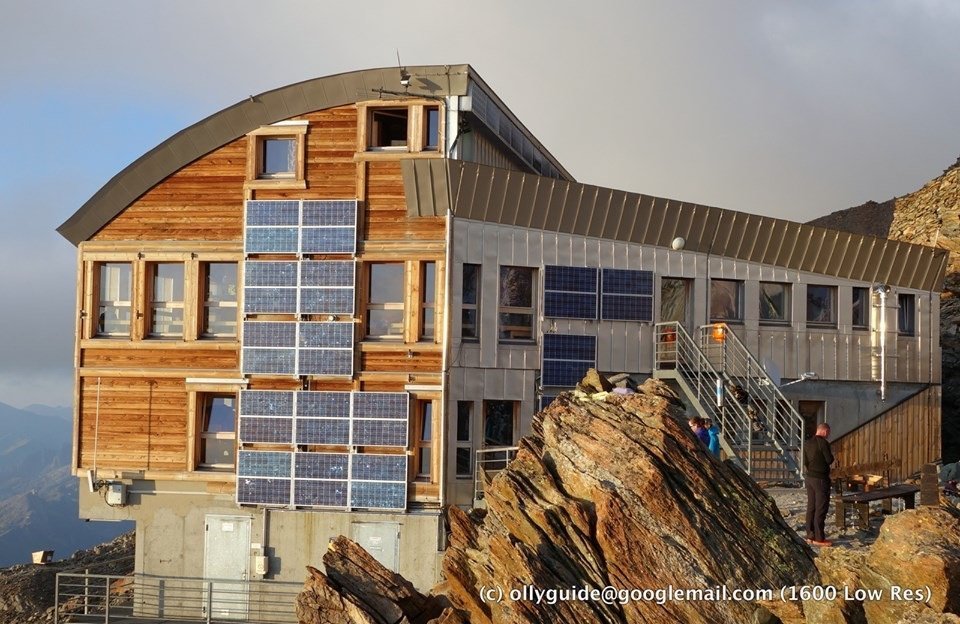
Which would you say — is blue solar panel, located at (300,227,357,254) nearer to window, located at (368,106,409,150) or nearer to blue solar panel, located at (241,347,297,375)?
window, located at (368,106,409,150)

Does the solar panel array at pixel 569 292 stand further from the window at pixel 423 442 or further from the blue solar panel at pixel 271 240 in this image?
the blue solar panel at pixel 271 240

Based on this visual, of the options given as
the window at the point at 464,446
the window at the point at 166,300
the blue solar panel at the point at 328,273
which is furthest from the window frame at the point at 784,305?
the window at the point at 166,300

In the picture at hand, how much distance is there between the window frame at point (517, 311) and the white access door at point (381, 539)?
451 cm

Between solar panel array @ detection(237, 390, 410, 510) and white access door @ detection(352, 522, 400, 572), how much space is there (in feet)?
1.37

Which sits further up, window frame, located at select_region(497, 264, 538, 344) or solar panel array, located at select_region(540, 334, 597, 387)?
window frame, located at select_region(497, 264, 538, 344)

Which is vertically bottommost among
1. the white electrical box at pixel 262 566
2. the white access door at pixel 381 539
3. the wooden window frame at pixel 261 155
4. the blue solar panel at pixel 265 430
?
the white electrical box at pixel 262 566

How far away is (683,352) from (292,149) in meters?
9.46

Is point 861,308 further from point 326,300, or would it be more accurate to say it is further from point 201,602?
point 201,602

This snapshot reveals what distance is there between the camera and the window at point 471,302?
2389cm

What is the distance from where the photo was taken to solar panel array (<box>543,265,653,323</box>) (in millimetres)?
24359

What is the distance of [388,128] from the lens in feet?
82.4

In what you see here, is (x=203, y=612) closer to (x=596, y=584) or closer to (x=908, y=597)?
(x=596, y=584)

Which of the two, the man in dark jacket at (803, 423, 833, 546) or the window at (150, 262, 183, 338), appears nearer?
the man in dark jacket at (803, 423, 833, 546)

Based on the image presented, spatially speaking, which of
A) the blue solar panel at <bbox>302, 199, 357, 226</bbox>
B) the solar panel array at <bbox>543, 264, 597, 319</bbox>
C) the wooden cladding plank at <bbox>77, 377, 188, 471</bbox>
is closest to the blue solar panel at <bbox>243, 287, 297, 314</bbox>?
the blue solar panel at <bbox>302, 199, 357, 226</bbox>
